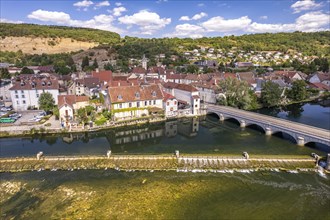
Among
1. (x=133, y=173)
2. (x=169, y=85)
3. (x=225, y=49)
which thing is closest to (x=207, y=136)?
(x=133, y=173)

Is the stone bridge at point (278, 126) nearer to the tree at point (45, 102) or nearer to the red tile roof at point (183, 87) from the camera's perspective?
the red tile roof at point (183, 87)

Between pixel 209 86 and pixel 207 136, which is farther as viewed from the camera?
pixel 209 86

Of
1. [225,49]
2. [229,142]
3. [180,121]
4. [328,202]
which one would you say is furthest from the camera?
[225,49]

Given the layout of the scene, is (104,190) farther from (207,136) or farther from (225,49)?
(225,49)

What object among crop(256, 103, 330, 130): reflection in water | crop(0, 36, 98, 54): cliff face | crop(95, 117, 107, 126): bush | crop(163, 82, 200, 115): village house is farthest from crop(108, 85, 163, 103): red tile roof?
crop(0, 36, 98, 54): cliff face

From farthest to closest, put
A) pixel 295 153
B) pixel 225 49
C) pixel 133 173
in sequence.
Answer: pixel 225 49 → pixel 295 153 → pixel 133 173

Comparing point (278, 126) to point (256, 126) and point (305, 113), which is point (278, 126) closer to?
point (256, 126)
